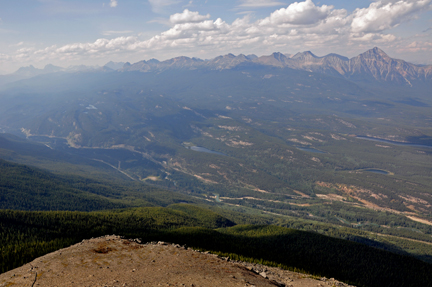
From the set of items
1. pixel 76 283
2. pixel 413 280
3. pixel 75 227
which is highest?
pixel 76 283

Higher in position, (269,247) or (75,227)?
(75,227)

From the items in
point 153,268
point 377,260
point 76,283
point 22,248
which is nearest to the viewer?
point 76,283

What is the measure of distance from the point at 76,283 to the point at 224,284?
20.9 metres

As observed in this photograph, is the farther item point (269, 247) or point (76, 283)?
point (269, 247)

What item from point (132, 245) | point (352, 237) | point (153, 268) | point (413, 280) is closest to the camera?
point (153, 268)

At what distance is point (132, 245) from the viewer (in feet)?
185

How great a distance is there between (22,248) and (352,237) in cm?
19979

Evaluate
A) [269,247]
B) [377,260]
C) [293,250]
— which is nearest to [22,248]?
[269,247]

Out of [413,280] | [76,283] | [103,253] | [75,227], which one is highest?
[76,283]

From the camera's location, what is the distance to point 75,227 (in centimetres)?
10075

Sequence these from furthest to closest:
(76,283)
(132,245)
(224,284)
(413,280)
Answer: (413,280), (132,245), (224,284), (76,283)

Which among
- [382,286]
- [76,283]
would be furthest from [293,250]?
[76,283]

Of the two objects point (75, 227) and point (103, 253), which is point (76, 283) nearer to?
point (103, 253)

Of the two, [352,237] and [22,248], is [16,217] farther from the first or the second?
[352,237]
